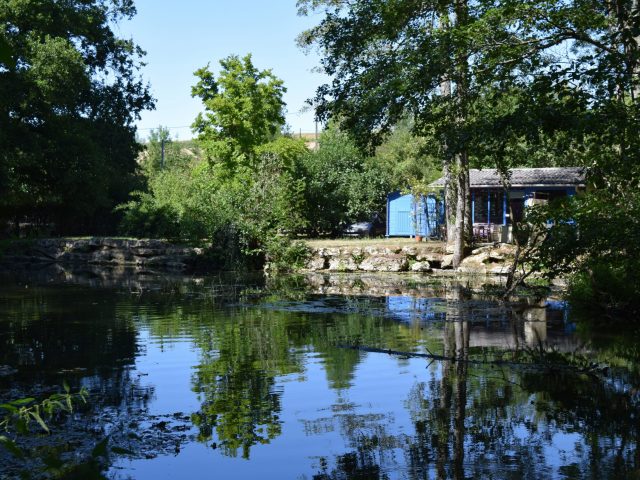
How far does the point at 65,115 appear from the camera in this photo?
40438 mm

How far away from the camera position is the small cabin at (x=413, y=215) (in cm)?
3731

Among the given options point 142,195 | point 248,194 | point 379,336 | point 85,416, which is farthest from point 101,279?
point 85,416

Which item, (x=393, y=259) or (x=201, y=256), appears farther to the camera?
(x=201, y=256)

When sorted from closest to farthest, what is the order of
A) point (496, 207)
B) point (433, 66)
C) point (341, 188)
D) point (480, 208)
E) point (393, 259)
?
point (433, 66)
point (393, 259)
point (496, 207)
point (480, 208)
point (341, 188)

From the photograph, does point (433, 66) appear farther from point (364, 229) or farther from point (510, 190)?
point (364, 229)

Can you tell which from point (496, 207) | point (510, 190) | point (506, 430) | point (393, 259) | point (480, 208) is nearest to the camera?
point (506, 430)

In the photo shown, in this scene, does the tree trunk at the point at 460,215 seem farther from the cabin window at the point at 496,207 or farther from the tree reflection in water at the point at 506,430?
the tree reflection in water at the point at 506,430

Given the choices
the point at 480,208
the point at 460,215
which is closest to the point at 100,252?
the point at 460,215

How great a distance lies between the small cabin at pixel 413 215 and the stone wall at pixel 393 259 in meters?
6.07

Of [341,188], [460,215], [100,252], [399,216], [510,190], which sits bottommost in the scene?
[100,252]

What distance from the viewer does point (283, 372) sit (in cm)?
1034

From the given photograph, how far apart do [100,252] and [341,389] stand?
30.1 metres

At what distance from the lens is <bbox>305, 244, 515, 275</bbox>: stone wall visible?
2942 cm

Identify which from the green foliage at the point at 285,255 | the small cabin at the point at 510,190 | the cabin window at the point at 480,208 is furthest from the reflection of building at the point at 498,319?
the cabin window at the point at 480,208
